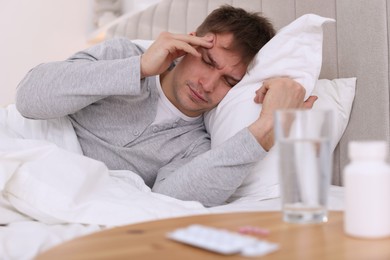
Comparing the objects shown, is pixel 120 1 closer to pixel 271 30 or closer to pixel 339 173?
pixel 271 30

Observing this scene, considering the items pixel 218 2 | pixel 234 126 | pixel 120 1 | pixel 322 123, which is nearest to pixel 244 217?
pixel 322 123

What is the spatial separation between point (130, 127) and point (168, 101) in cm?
13

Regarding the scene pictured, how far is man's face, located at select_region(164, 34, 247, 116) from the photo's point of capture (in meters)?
1.48

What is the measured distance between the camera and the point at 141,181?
1354 mm

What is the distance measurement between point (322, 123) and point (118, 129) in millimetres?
891

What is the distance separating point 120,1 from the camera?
3.81 metres

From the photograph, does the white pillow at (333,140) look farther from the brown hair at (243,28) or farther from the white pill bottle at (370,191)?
the white pill bottle at (370,191)

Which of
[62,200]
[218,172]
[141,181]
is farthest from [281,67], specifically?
[62,200]

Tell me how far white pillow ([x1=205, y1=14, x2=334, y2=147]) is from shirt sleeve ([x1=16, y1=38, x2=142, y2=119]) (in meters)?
0.25

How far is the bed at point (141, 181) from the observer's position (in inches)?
40.8

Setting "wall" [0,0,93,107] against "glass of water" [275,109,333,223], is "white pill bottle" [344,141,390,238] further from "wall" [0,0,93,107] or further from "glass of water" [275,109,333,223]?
"wall" [0,0,93,107]

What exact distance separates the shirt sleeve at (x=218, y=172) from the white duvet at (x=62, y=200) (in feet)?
0.29

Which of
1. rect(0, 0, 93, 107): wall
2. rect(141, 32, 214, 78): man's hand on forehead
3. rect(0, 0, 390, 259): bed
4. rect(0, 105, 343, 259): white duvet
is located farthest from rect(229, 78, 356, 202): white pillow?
rect(0, 0, 93, 107): wall

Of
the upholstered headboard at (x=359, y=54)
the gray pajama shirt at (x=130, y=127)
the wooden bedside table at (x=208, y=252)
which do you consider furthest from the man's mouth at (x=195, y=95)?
the wooden bedside table at (x=208, y=252)
